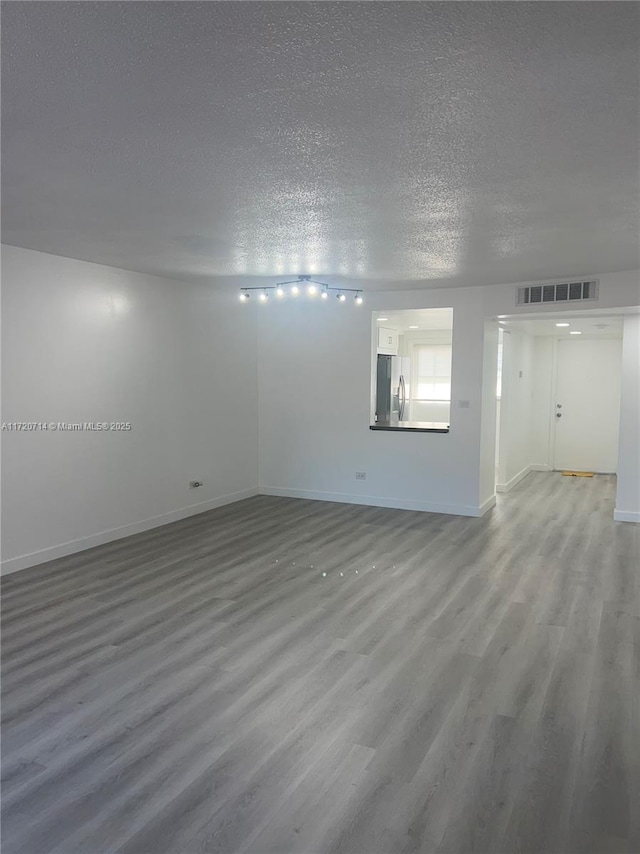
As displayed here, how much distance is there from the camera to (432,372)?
10.1 meters

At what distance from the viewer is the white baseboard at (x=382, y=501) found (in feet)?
21.1

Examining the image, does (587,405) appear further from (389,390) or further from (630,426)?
(389,390)

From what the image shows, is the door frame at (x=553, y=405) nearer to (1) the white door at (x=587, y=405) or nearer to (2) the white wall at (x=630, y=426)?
(1) the white door at (x=587, y=405)

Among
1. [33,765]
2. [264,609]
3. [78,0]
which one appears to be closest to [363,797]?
[33,765]

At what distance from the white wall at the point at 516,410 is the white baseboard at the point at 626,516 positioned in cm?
175

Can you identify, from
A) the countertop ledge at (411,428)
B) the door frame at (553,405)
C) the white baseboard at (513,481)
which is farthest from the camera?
the door frame at (553,405)

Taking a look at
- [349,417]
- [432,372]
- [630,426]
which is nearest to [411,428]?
[349,417]

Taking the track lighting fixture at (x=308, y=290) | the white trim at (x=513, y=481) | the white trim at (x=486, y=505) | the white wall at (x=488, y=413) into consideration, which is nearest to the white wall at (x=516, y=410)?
the white trim at (x=513, y=481)

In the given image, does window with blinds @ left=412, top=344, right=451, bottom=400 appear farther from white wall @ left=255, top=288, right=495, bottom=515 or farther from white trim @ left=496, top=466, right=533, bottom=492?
white wall @ left=255, top=288, right=495, bottom=515

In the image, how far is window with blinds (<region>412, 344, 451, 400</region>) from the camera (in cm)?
995

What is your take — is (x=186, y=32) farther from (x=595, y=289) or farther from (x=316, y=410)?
(x=316, y=410)

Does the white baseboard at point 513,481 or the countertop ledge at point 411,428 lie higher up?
the countertop ledge at point 411,428

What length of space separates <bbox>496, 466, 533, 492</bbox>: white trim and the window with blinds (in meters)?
1.77

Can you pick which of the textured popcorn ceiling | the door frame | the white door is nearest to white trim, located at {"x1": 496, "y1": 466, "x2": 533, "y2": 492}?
the door frame
